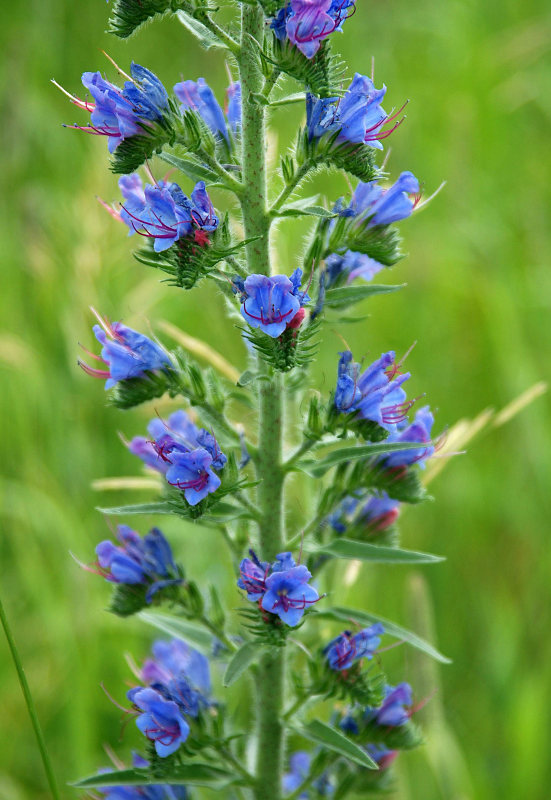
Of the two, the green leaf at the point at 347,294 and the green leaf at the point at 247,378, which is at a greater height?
the green leaf at the point at 347,294

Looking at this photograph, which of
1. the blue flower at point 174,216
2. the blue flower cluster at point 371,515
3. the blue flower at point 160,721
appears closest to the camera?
the blue flower at point 174,216

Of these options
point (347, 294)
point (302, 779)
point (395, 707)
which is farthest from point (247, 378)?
point (302, 779)

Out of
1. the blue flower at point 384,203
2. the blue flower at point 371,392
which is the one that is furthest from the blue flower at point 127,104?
the blue flower at point 371,392

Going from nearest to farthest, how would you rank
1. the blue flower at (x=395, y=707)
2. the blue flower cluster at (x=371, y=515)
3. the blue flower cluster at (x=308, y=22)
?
the blue flower cluster at (x=308, y=22), the blue flower at (x=395, y=707), the blue flower cluster at (x=371, y=515)

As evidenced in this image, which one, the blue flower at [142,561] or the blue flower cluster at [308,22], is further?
the blue flower at [142,561]

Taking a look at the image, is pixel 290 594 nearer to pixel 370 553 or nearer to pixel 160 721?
pixel 370 553

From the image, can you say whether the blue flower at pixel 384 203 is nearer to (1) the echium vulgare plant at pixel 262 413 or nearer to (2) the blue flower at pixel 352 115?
(1) the echium vulgare plant at pixel 262 413
